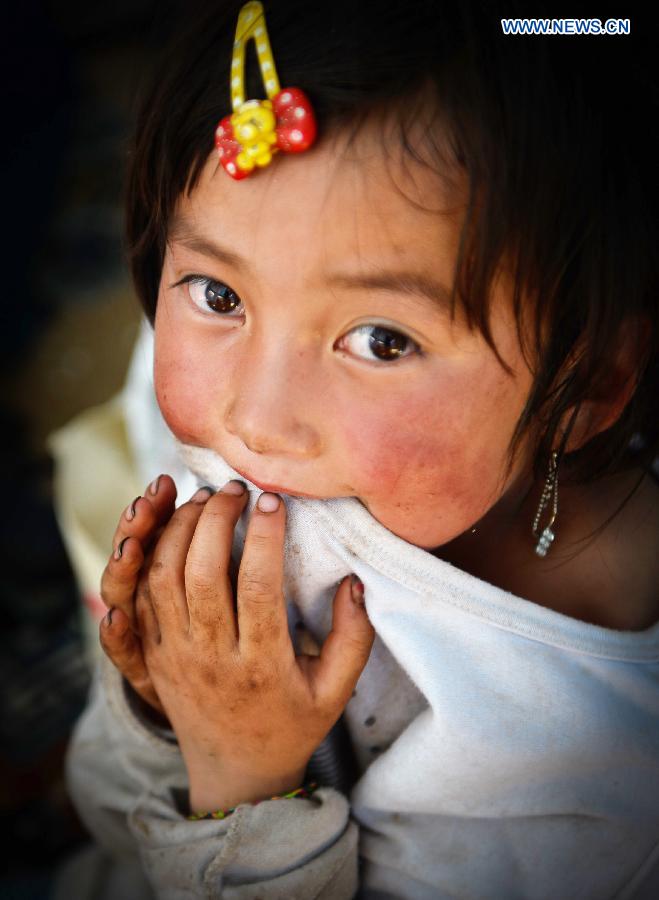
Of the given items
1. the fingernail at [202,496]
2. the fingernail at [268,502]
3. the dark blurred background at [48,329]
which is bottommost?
the dark blurred background at [48,329]

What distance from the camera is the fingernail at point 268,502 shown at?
902 millimetres

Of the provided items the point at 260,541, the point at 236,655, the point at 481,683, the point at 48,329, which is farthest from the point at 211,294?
the point at 48,329

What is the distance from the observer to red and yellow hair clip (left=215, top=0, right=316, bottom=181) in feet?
2.57

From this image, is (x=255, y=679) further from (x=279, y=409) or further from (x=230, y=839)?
(x=279, y=409)

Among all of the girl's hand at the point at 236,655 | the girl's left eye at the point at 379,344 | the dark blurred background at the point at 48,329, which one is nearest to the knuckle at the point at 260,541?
the girl's hand at the point at 236,655

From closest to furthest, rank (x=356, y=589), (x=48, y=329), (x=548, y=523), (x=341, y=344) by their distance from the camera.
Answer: (x=341, y=344) → (x=356, y=589) → (x=548, y=523) → (x=48, y=329)

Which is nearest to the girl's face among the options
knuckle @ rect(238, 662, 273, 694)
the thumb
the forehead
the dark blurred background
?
the forehead

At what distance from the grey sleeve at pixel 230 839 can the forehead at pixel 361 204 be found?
0.68 meters

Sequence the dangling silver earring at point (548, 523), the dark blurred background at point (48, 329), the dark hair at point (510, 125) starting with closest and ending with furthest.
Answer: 1. the dark hair at point (510, 125)
2. the dangling silver earring at point (548, 523)
3. the dark blurred background at point (48, 329)

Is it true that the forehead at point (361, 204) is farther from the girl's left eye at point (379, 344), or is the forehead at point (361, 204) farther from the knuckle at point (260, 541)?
the knuckle at point (260, 541)

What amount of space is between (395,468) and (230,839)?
0.51 meters

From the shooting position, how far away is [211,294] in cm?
97

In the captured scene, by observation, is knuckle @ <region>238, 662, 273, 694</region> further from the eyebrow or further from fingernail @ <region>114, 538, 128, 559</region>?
the eyebrow

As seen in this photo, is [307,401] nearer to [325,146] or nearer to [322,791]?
[325,146]
